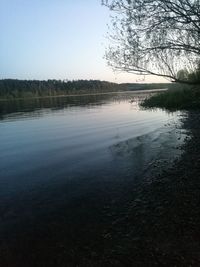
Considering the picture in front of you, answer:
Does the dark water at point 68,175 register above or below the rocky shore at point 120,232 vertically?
below

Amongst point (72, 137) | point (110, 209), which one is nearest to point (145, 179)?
point (110, 209)

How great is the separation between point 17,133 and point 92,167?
18223mm

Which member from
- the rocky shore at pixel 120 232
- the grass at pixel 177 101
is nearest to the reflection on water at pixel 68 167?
the rocky shore at pixel 120 232

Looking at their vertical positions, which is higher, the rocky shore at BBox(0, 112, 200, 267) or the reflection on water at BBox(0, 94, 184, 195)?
the rocky shore at BBox(0, 112, 200, 267)

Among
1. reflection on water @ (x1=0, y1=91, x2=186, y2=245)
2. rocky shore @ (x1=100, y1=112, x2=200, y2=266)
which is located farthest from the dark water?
rocky shore @ (x1=100, y1=112, x2=200, y2=266)

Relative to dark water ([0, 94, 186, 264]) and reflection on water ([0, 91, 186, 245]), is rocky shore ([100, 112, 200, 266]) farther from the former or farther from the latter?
reflection on water ([0, 91, 186, 245])

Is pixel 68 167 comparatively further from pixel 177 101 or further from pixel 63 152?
pixel 177 101

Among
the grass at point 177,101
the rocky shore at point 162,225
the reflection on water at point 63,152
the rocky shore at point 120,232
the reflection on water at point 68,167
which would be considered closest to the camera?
the rocky shore at point 162,225

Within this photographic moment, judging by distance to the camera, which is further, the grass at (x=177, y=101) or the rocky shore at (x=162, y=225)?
the grass at (x=177, y=101)

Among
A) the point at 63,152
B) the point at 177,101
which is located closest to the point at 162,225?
the point at 63,152

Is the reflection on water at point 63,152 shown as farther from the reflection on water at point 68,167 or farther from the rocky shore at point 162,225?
the rocky shore at point 162,225

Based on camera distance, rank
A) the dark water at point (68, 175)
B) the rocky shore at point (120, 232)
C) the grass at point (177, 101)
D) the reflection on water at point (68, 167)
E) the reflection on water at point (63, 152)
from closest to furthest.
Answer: the rocky shore at point (120, 232), the dark water at point (68, 175), the reflection on water at point (68, 167), the reflection on water at point (63, 152), the grass at point (177, 101)

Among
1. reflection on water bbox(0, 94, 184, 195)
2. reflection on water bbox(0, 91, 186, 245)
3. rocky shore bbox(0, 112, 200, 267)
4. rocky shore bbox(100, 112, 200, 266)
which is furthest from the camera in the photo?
reflection on water bbox(0, 94, 184, 195)

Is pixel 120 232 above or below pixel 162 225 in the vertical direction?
below
